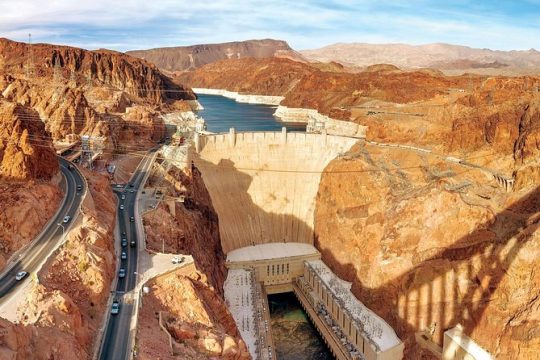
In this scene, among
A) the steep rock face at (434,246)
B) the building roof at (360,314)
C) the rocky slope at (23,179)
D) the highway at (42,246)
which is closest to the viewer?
the highway at (42,246)

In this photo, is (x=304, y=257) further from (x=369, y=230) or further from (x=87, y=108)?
(x=87, y=108)

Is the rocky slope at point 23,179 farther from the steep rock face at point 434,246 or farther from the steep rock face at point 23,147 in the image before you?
the steep rock face at point 434,246

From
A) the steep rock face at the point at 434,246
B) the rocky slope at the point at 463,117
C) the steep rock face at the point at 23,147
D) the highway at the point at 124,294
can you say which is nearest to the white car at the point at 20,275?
the highway at the point at 124,294

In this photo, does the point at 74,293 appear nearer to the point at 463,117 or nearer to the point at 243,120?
the point at 463,117

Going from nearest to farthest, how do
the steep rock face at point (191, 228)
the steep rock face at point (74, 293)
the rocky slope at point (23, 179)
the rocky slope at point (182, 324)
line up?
the steep rock face at point (74, 293) → the rocky slope at point (182, 324) → the rocky slope at point (23, 179) → the steep rock face at point (191, 228)

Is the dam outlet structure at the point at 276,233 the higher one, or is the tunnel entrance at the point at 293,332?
the dam outlet structure at the point at 276,233

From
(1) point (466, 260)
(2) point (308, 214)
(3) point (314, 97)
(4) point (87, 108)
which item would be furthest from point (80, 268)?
(3) point (314, 97)

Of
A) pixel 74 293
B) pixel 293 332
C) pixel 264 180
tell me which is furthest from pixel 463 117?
pixel 74 293

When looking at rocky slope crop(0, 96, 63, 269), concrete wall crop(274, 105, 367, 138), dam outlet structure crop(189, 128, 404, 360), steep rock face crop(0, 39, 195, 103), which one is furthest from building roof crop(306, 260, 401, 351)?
steep rock face crop(0, 39, 195, 103)
